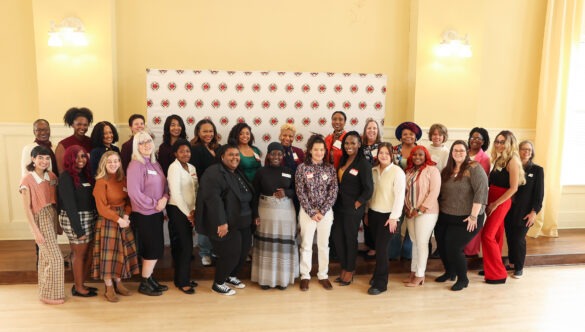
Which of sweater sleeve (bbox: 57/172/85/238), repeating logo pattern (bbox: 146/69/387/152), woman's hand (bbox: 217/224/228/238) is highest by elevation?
repeating logo pattern (bbox: 146/69/387/152)

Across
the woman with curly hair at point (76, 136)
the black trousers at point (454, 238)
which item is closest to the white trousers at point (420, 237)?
the black trousers at point (454, 238)

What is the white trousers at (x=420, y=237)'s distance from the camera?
4035 millimetres

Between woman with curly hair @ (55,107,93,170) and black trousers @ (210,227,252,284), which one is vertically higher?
woman with curly hair @ (55,107,93,170)

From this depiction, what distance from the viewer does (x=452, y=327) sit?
11.2 ft

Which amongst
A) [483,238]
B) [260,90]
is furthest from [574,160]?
[260,90]

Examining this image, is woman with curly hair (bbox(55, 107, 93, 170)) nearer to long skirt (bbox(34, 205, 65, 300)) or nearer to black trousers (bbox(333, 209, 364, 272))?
long skirt (bbox(34, 205, 65, 300))

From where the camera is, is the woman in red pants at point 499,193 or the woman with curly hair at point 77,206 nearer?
the woman with curly hair at point 77,206

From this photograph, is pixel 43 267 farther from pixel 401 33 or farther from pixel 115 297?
pixel 401 33

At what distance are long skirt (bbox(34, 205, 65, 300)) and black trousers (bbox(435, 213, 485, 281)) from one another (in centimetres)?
349

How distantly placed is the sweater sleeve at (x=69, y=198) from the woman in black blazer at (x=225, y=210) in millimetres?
974

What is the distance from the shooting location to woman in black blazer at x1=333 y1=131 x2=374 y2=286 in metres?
3.89

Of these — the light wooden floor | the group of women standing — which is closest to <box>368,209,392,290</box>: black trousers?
the group of women standing

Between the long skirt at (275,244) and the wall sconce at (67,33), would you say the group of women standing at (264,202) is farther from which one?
the wall sconce at (67,33)

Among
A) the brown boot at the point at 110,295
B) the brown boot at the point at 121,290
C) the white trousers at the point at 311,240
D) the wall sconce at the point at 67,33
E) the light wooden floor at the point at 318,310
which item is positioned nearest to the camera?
the light wooden floor at the point at 318,310
